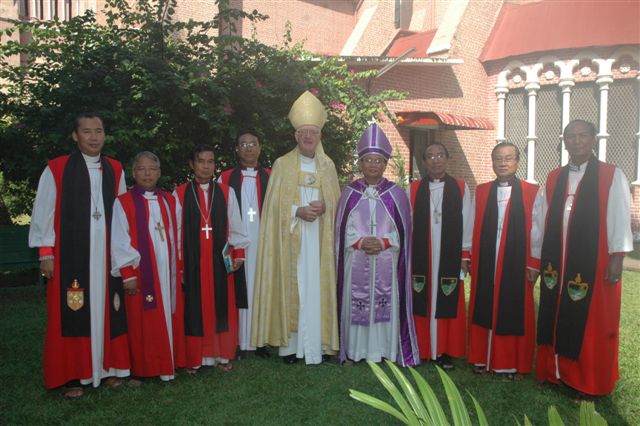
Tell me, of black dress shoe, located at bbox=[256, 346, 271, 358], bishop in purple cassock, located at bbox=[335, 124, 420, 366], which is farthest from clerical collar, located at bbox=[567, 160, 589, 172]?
black dress shoe, located at bbox=[256, 346, 271, 358]

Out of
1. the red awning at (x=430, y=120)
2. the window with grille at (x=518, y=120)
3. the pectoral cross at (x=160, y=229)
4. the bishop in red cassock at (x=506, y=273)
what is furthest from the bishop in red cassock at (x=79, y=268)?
the window with grille at (x=518, y=120)

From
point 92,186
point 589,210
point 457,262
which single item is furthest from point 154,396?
point 589,210

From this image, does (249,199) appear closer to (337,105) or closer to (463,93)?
(337,105)

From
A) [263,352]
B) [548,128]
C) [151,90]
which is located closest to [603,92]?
[548,128]

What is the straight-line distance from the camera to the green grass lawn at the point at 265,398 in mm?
3963

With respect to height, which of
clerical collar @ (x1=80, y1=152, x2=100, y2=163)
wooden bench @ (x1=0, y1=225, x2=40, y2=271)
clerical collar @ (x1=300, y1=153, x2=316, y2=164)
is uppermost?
clerical collar @ (x1=300, y1=153, x2=316, y2=164)

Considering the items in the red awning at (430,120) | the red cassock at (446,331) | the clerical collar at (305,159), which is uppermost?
the red awning at (430,120)

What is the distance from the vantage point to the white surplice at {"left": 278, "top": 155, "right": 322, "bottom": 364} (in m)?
5.11

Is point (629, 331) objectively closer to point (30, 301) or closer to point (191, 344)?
point (191, 344)

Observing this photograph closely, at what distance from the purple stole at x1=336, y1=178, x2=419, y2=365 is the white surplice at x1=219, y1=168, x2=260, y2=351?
91cm

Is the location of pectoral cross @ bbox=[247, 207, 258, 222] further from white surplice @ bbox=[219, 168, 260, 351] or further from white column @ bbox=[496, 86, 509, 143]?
white column @ bbox=[496, 86, 509, 143]

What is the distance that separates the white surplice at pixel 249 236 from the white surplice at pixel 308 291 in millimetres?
408

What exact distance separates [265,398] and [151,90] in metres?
3.70

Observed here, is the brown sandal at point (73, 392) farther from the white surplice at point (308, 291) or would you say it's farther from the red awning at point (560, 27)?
the red awning at point (560, 27)
